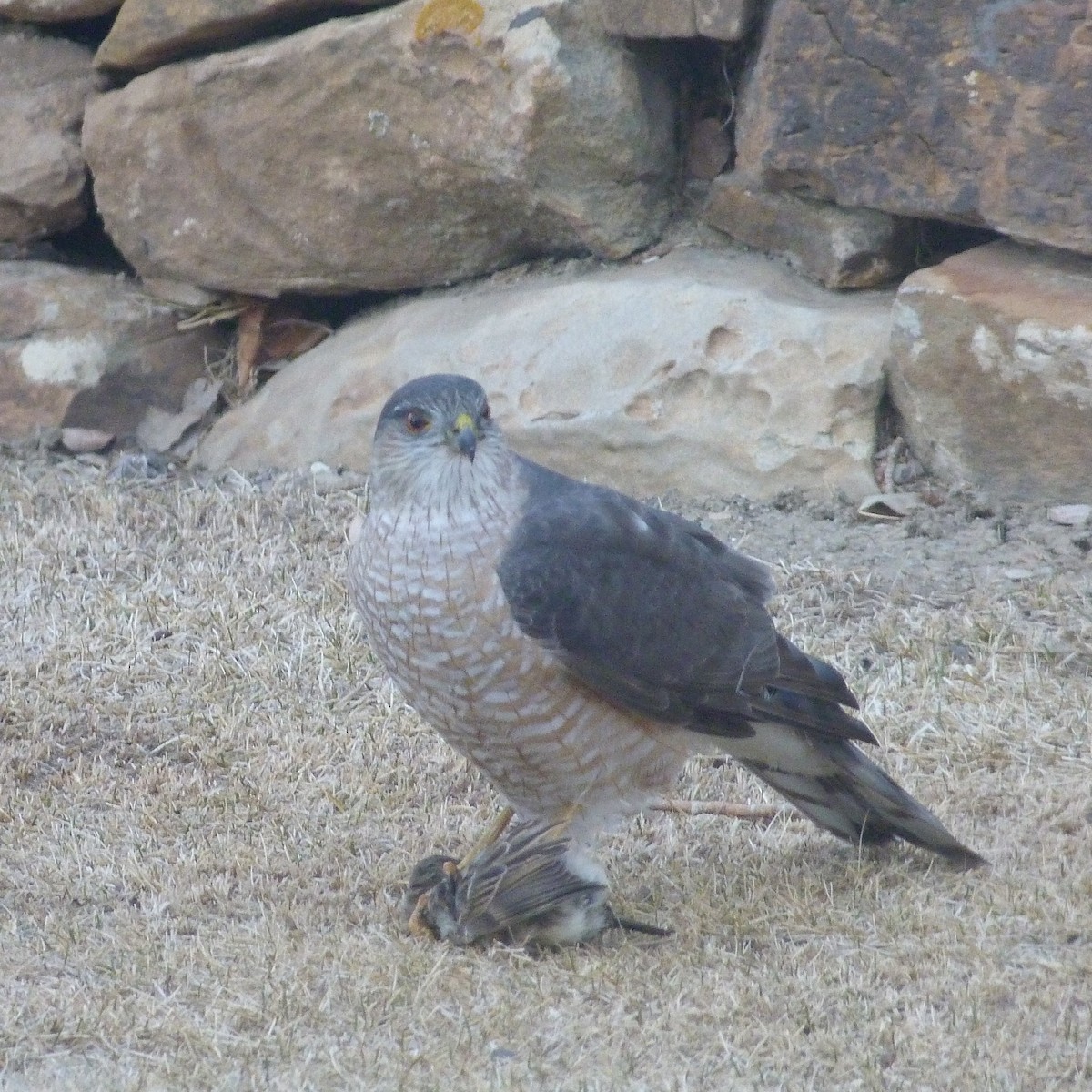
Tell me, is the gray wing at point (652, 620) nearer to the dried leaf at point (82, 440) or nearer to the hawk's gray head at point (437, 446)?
the hawk's gray head at point (437, 446)

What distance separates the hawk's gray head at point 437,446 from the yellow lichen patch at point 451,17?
8.82ft

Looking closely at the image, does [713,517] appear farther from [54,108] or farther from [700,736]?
[54,108]

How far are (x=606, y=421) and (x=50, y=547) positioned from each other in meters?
1.96

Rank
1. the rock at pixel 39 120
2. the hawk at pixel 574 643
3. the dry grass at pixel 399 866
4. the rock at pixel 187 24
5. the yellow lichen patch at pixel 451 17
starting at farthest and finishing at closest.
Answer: the rock at pixel 39 120 → the rock at pixel 187 24 → the yellow lichen patch at pixel 451 17 → the hawk at pixel 574 643 → the dry grass at pixel 399 866

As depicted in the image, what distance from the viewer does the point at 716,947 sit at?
3.62 meters

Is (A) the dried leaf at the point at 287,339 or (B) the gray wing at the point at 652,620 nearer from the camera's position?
(B) the gray wing at the point at 652,620

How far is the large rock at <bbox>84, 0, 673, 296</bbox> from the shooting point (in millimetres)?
6113

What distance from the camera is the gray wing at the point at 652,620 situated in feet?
11.8

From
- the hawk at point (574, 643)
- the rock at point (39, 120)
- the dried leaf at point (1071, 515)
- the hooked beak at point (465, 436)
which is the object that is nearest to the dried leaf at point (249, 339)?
the rock at point (39, 120)

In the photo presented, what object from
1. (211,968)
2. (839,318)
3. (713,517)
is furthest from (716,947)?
(839,318)

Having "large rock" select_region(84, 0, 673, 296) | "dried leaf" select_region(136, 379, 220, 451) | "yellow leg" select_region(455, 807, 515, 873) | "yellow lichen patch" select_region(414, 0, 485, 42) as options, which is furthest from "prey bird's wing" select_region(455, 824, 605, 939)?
"dried leaf" select_region(136, 379, 220, 451)

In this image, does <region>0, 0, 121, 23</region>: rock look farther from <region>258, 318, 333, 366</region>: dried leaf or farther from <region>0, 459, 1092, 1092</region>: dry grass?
<region>0, 459, 1092, 1092</region>: dry grass

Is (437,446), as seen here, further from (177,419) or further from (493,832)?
(177,419)

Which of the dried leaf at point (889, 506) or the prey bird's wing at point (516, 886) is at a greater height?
the prey bird's wing at point (516, 886)
